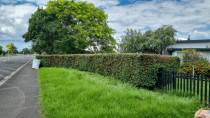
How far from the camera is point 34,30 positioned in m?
20.0

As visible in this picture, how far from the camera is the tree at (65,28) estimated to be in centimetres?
1931

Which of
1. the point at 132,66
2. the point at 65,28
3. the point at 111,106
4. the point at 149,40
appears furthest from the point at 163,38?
the point at 111,106

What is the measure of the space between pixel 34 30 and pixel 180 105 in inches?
835

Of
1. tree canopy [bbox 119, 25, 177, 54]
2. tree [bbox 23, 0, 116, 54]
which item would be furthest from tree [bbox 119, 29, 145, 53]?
tree [bbox 23, 0, 116, 54]

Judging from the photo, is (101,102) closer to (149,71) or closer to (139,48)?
(149,71)

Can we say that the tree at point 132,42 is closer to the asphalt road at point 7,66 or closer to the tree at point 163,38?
the tree at point 163,38

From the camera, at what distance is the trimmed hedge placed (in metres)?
6.53

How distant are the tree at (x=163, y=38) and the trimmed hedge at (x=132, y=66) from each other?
22387 millimetres

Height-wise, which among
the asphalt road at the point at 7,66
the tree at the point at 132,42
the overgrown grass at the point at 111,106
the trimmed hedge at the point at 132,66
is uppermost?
the tree at the point at 132,42

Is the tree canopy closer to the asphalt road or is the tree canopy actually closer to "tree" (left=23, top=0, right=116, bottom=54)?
"tree" (left=23, top=0, right=116, bottom=54)

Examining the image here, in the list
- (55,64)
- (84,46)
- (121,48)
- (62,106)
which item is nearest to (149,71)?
(62,106)

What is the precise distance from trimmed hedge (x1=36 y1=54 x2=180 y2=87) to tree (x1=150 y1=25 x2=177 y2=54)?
73.4 feet

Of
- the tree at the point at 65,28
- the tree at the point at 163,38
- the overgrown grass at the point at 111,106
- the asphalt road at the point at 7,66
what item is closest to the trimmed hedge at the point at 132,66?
the overgrown grass at the point at 111,106

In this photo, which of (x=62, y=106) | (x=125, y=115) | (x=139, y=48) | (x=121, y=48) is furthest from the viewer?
(x=121, y=48)
